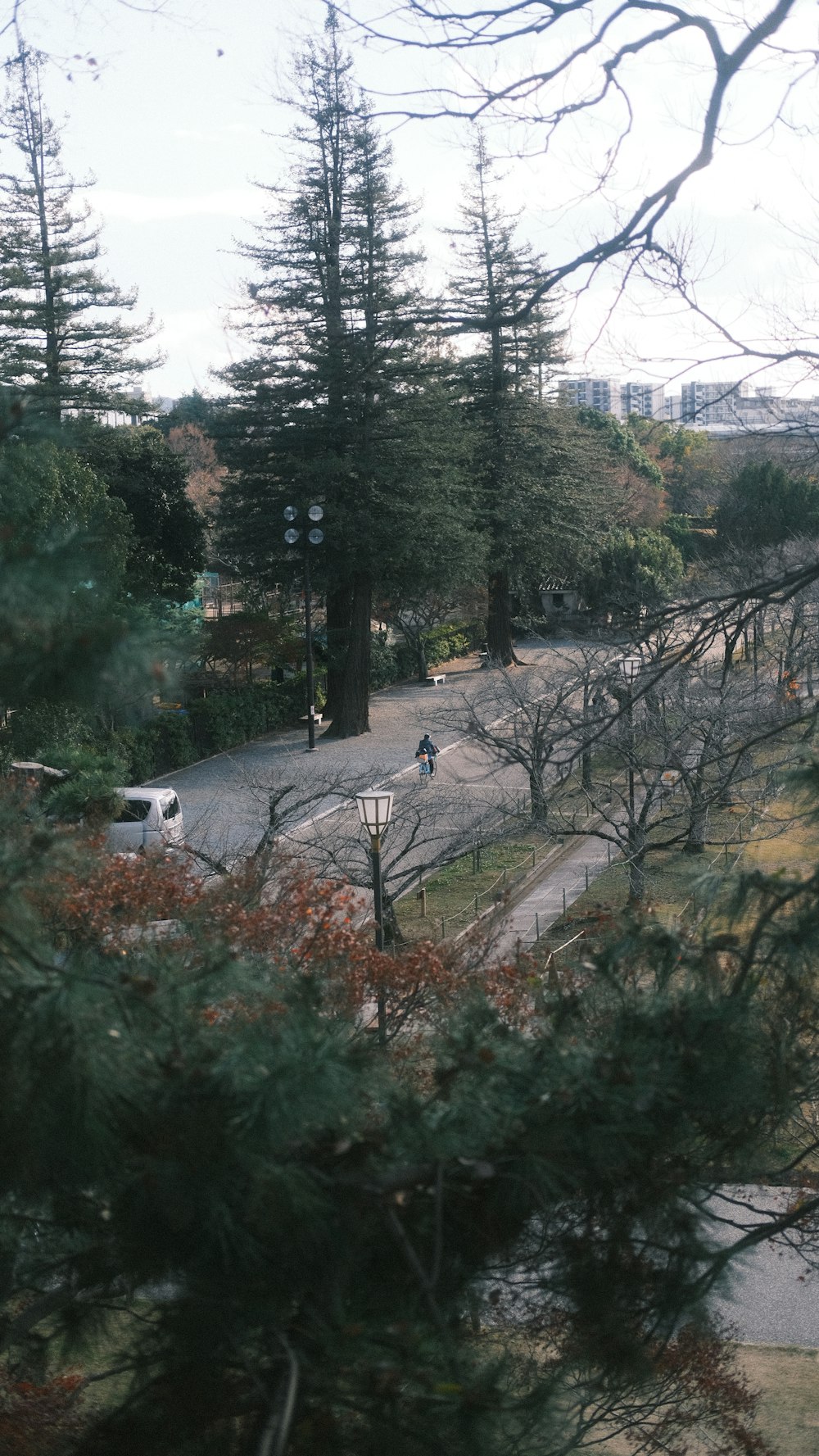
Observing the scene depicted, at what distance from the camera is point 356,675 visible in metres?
26.6

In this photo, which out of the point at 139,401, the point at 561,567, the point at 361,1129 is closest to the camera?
the point at 361,1129

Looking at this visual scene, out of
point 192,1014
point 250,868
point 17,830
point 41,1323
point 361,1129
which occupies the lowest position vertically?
point 41,1323

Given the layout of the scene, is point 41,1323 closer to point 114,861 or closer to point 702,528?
point 114,861

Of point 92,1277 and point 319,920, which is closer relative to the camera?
point 92,1277

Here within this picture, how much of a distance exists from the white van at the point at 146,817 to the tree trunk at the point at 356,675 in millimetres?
10235

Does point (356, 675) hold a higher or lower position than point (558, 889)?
higher

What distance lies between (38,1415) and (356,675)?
22.0m

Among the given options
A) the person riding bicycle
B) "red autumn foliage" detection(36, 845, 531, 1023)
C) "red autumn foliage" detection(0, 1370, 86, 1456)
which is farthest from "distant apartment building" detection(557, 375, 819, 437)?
the person riding bicycle

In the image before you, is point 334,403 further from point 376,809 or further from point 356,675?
point 376,809

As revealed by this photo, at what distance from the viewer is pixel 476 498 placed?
95.6 ft

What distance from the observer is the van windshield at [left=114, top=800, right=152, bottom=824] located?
15.4 m

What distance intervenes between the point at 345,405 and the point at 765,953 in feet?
75.4

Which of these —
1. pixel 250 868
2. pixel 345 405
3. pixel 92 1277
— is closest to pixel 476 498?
pixel 345 405

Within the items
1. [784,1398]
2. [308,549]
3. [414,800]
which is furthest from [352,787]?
[784,1398]
